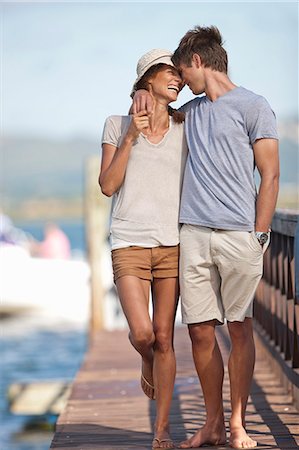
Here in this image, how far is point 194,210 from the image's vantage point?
533cm

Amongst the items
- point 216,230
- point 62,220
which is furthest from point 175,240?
point 62,220

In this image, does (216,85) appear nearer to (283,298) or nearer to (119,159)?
(119,159)

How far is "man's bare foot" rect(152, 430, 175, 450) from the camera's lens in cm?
554

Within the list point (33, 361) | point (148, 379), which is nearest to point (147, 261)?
point (148, 379)

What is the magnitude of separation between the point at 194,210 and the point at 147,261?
30 cm

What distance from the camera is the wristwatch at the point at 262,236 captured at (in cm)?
527

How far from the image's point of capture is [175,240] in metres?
5.41

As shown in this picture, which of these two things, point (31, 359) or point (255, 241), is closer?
point (255, 241)

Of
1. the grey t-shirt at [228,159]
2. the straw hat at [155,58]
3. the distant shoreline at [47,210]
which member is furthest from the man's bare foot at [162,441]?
the distant shoreline at [47,210]

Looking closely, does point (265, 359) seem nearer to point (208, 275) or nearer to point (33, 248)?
point (208, 275)

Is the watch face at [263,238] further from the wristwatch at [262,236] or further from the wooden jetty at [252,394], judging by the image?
the wooden jetty at [252,394]

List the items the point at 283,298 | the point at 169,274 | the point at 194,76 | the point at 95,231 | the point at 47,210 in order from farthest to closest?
the point at 47,210
the point at 95,231
the point at 283,298
the point at 169,274
the point at 194,76

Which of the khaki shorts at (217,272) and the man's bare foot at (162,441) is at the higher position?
the khaki shorts at (217,272)

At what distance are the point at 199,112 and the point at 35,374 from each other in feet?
49.0
